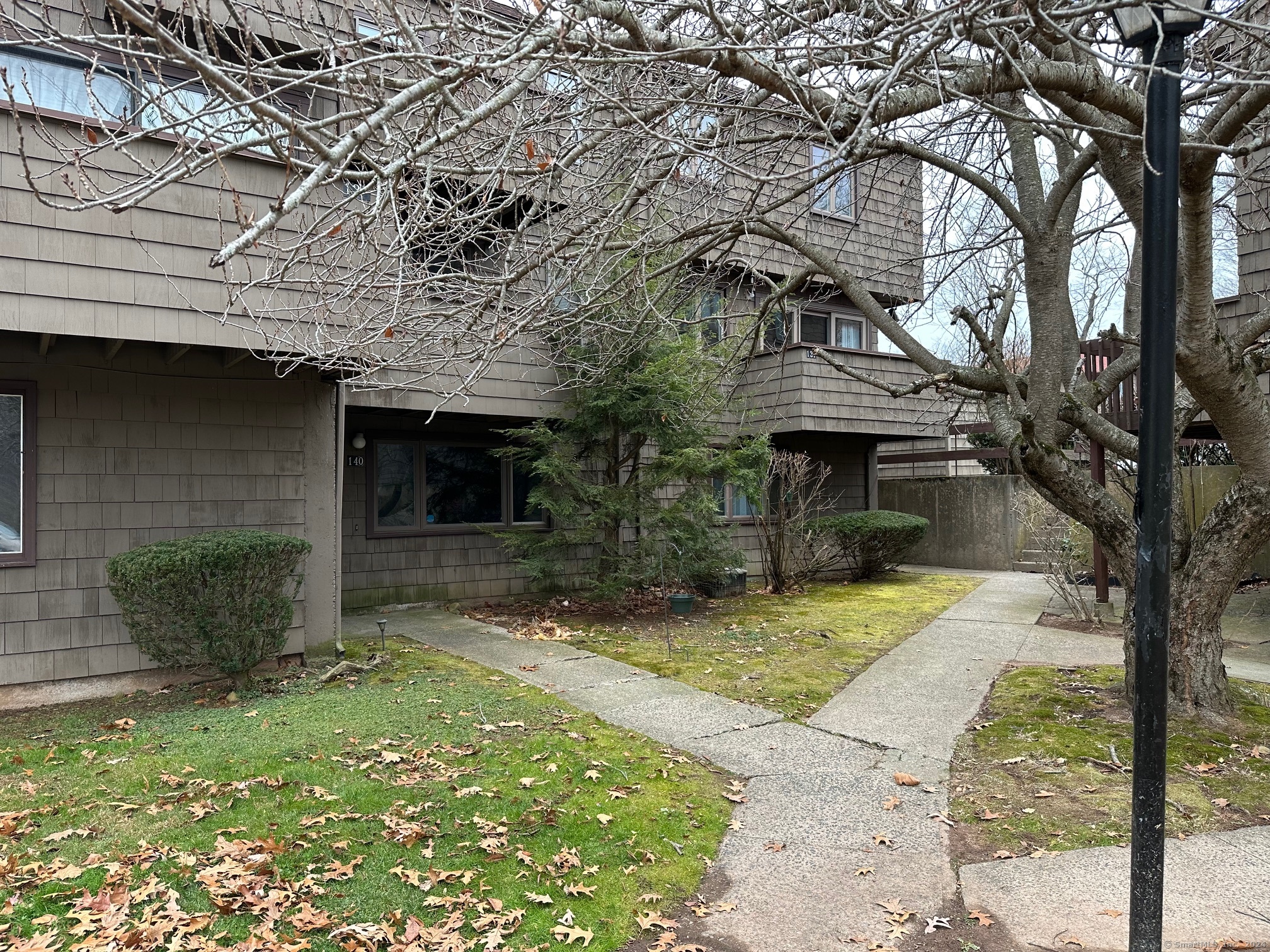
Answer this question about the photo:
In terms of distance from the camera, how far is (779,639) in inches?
364

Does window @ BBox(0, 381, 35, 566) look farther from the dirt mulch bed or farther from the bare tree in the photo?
the dirt mulch bed

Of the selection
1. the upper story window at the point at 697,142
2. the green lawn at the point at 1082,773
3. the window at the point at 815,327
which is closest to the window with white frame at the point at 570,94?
the upper story window at the point at 697,142

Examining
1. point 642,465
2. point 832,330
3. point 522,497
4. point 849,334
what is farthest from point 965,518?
point 522,497

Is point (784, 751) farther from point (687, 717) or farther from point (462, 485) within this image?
point (462, 485)

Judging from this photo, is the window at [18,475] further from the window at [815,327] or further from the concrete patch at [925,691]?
the window at [815,327]

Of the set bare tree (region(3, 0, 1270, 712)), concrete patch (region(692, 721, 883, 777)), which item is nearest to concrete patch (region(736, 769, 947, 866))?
concrete patch (region(692, 721, 883, 777))

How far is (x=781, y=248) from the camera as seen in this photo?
14.5 meters

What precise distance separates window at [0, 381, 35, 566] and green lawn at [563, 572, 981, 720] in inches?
199

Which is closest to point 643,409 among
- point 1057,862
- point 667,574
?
point 667,574

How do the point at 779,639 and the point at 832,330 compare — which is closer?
the point at 779,639

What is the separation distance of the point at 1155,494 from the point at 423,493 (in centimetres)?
966

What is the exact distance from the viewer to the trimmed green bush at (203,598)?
6316 millimetres

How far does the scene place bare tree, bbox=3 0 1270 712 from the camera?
360cm

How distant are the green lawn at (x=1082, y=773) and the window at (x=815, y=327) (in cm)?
917
